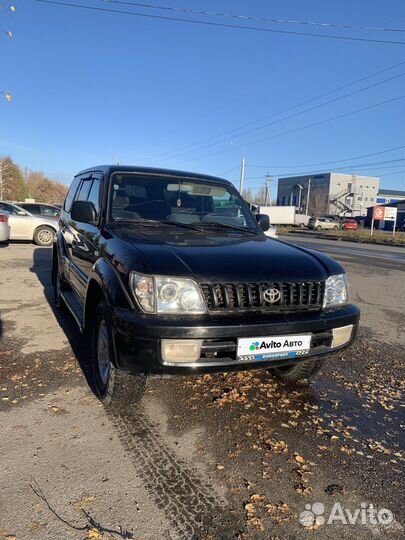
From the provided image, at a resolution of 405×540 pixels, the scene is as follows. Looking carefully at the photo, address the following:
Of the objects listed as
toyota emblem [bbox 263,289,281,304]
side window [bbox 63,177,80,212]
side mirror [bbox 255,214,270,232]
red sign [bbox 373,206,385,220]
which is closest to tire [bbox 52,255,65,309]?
side window [bbox 63,177,80,212]

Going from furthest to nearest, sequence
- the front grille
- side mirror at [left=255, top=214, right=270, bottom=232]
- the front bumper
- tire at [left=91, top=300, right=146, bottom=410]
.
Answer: side mirror at [left=255, top=214, right=270, bottom=232], tire at [left=91, top=300, right=146, bottom=410], the front grille, the front bumper

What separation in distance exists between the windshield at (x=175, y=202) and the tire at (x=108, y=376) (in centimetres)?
105

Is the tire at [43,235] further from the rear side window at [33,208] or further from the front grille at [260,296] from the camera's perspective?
the front grille at [260,296]

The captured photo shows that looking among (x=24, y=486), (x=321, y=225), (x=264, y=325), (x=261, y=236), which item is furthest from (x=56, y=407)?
(x=321, y=225)

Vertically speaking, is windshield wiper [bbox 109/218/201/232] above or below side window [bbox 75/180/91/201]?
below

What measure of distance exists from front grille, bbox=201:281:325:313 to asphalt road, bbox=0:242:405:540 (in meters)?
0.98

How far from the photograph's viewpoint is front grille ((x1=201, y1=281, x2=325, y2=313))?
2.91 meters

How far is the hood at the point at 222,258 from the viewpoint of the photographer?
293cm

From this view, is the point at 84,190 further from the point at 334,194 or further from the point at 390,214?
the point at 334,194

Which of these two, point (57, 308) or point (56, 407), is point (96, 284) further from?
point (57, 308)

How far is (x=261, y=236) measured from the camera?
429 centimetres

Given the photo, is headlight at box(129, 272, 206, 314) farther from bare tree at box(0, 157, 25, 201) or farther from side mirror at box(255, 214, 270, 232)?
bare tree at box(0, 157, 25, 201)

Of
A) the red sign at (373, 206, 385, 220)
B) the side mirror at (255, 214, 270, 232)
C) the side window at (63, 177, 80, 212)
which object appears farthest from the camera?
the red sign at (373, 206, 385, 220)

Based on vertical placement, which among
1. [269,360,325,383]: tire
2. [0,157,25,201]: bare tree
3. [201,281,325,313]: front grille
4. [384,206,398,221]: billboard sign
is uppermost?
[0,157,25,201]: bare tree
